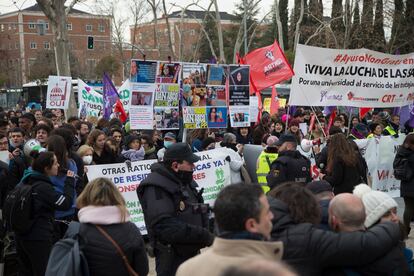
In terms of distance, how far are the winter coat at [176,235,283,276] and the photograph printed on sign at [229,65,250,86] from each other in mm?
7435

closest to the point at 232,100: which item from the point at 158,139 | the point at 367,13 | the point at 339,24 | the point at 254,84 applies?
the point at 158,139

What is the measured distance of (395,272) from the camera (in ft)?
10.4

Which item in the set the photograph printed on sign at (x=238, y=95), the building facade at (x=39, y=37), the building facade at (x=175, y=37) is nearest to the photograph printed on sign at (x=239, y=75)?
the photograph printed on sign at (x=238, y=95)

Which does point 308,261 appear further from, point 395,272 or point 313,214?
point 395,272

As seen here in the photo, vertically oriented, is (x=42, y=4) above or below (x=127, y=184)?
above

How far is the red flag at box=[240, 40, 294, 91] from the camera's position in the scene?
1201cm

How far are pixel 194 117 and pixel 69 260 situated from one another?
230 inches

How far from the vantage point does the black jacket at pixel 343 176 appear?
7066 millimetres

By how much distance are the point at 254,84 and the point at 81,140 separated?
13.5 ft

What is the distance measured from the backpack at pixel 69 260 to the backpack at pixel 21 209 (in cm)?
150

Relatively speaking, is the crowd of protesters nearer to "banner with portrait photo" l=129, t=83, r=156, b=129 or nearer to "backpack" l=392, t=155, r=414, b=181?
"backpack" l=392, t=155, r=414, b=181

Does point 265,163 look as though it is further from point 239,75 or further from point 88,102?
point 88,102

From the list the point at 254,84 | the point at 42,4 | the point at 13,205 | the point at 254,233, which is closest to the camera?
the point at 254,233

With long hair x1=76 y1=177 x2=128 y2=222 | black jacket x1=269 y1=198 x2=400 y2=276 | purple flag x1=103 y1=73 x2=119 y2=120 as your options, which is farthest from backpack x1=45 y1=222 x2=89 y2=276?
purple flag x1=103 y1=73 x2=119 y2=120
